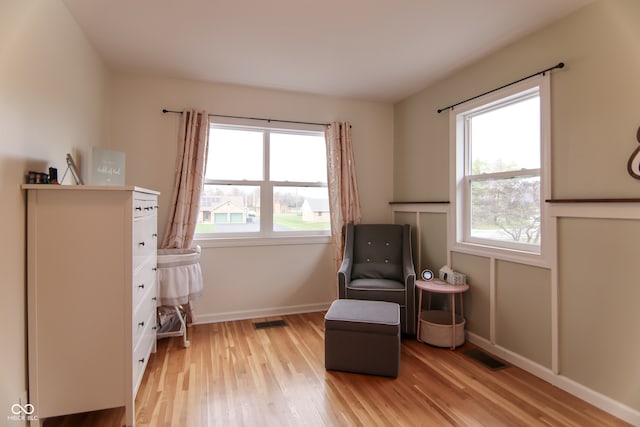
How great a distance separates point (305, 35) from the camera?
96.3 inches

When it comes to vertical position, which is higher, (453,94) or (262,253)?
(453,94)

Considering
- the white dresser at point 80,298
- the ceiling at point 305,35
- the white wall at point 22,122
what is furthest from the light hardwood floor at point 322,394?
the ceiling at point 305,35

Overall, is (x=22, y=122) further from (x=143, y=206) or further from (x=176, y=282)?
(x=176, y=282)

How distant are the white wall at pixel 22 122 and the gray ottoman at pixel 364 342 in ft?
5.70

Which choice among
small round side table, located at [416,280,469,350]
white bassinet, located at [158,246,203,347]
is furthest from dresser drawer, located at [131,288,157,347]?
small round side table, located at [416,280,469,350]

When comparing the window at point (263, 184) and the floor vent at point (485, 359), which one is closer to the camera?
the floor vent at point (485, 359)

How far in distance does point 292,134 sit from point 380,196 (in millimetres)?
1329

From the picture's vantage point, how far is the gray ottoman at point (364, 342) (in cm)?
230

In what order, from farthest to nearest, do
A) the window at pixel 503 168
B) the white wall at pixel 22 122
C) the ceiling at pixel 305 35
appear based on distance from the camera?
the window at pixel 503 168 < the ceiling at pixel 305 35 < the white wall at pixel 22 122

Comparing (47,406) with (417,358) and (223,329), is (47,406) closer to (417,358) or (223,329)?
(223,329)

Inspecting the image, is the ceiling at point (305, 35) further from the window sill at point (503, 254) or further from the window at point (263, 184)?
the window sill at point (503, 254)

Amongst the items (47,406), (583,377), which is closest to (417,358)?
(583,377)

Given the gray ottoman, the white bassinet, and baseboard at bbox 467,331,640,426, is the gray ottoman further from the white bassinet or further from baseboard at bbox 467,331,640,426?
the white bassinet

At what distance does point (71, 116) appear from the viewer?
220 centimetres
